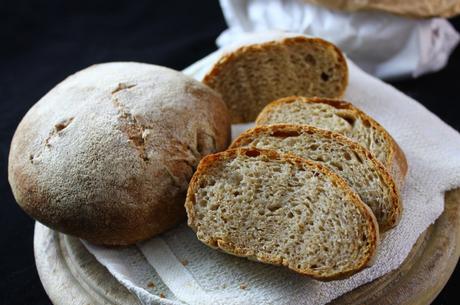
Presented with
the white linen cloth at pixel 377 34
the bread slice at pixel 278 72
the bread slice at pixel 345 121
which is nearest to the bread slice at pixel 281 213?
the bread slice at pixel 345 121

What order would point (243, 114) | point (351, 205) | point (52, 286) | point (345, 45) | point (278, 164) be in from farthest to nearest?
point (345, 45)
point (243, 114)
point (52, 286)
point (278, 164)
point (351, 205)

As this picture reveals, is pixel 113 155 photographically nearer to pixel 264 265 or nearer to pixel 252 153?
pixel 252 153

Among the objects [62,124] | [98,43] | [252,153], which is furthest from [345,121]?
[98,43]

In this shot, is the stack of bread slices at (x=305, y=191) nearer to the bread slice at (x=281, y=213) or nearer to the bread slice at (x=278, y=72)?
the bread slice at (x=281, y=213)

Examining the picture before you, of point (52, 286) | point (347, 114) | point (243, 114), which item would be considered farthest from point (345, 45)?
point (52, 286)

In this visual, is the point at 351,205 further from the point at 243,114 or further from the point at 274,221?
the point at 243,114

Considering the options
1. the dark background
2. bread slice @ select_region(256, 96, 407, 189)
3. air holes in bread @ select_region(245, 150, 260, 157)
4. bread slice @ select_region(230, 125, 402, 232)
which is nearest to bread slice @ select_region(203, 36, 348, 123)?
bread slice @ select_region(256, 96, 407, 189)
